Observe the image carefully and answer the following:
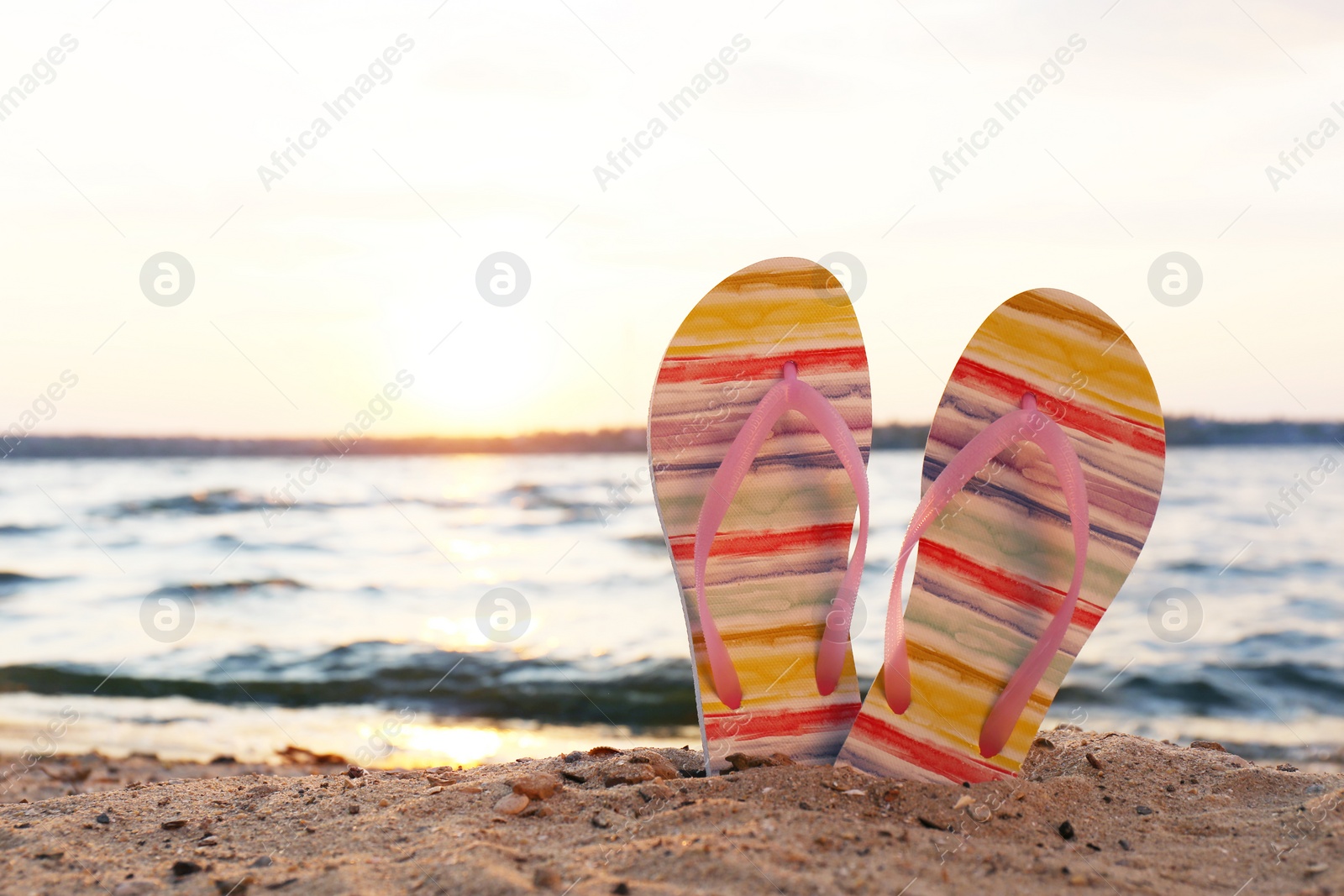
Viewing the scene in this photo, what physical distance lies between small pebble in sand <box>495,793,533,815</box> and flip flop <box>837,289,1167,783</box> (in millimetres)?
689

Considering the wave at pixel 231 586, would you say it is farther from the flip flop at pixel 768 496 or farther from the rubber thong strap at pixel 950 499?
the rubber thong strap at pixel 950 499

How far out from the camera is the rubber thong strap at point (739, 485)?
1.93 metres

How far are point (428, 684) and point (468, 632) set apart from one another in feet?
2.40

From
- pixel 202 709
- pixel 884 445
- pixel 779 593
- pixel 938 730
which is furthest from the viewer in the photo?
pixel 884 445

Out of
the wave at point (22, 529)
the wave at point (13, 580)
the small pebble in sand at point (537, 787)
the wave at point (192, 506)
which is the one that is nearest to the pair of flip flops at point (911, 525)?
the small pebble in sand at point (537, 787)

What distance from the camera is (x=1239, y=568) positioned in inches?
241

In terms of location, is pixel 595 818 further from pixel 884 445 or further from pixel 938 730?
pixel 884 445

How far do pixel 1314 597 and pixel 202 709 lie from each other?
596 cm

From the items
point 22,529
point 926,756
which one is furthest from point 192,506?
point 926,756

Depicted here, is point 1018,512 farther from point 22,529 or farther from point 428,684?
point 22,529

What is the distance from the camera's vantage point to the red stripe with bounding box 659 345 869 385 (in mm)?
2061

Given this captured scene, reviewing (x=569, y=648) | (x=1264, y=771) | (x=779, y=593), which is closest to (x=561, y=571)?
(x=569, y=648)

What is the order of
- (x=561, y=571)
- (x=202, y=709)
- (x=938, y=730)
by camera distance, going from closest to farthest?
(x=938, y=730) → (x=202, y=709) → (x=561, y=571)

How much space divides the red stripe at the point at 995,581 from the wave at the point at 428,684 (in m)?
1.82
